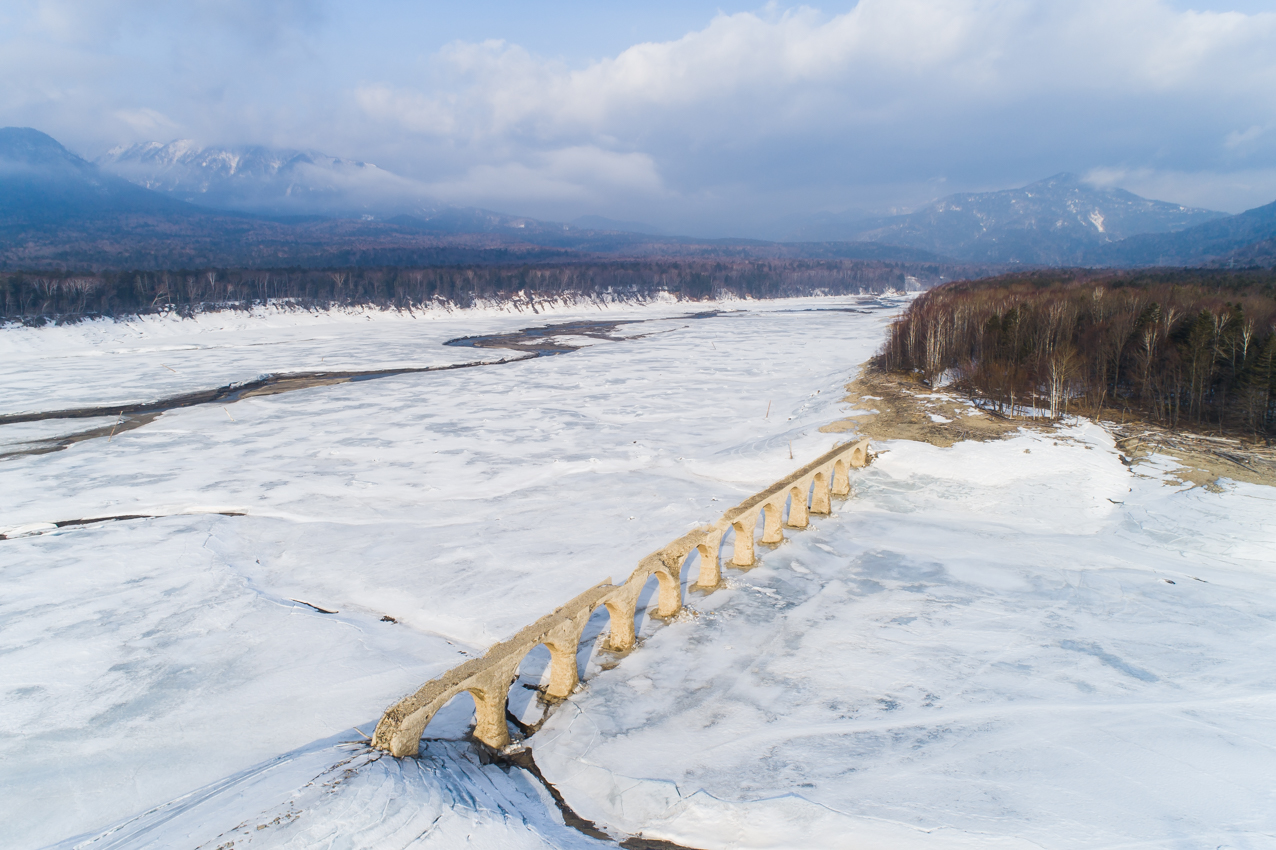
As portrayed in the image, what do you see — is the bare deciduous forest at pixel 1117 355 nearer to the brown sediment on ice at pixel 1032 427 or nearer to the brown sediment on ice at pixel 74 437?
the brown sediment on ice at pixel 1032 427

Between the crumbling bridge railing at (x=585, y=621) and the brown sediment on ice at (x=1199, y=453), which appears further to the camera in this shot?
the brown sediment on ice at (x=1199, y=453)

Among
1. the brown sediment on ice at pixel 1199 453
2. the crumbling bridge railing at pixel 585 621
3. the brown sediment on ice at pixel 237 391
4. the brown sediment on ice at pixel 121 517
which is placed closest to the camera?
the crumbling bridge railing at pixel 585 621

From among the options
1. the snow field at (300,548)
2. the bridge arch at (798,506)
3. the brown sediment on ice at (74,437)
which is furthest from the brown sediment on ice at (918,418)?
the brown sediment on ice at (74,437)

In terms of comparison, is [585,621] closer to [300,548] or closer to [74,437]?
[300,548]

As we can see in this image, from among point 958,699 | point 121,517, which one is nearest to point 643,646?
point 958,699

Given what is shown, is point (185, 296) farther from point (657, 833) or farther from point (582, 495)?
point (657, 833)

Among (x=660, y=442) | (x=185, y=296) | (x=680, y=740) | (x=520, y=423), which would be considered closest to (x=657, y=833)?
(x=680, y=740)
